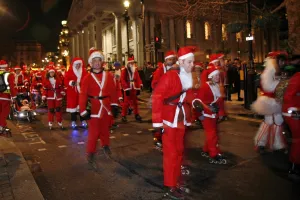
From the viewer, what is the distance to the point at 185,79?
14.9 ft

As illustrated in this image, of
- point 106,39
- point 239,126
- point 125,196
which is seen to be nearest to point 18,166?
point 125,196

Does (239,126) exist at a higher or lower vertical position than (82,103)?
lower

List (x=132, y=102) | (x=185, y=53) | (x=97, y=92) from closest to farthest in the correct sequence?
(x=185, y=53) → (x=97, y=92) → (x=132, y=102)

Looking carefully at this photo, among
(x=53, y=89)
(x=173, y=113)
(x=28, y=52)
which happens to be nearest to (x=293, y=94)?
(x=173, y=113)

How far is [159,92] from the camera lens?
4453 mm

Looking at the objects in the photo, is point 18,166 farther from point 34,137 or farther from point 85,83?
point 34,137

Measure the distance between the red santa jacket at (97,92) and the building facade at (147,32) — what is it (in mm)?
27991

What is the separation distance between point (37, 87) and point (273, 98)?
12.4 m

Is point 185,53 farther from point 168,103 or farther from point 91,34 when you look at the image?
point 91,34

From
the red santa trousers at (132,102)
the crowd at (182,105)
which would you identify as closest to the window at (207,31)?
the red santa trousers at (132,102)

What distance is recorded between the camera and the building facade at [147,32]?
144ft

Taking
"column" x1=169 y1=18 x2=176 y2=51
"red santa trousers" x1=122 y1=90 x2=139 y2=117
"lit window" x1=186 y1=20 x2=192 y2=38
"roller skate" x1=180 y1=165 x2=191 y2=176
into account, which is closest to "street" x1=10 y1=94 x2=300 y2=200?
"roller skate" x1=180 y1=165 x2=191 y2=176

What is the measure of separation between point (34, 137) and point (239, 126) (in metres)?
6.03

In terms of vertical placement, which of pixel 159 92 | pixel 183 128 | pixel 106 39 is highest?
pixel 106 39
